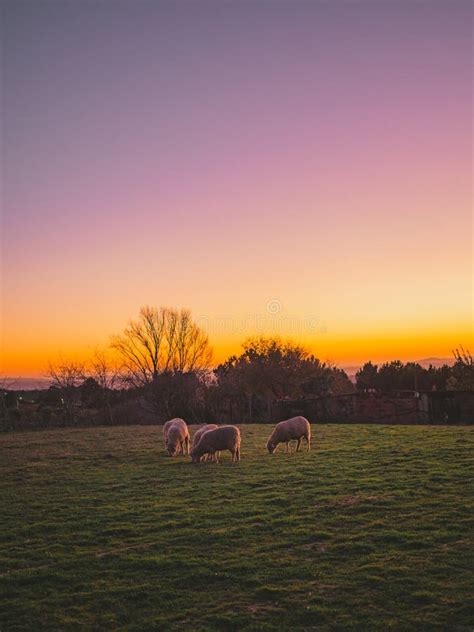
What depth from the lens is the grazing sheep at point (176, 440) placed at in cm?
2047

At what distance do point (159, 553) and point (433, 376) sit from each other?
47778 mm

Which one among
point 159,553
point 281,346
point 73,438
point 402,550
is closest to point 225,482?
point 159,553

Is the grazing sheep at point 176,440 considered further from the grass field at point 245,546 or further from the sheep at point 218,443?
the grass field at point 245,546

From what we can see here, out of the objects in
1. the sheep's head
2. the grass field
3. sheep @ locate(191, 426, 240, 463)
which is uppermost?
sheep @ locate(191, 426, 240, 463)

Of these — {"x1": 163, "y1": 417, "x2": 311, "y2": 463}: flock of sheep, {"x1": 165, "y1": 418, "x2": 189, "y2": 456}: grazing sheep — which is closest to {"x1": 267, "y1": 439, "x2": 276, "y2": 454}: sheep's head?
{"x1": 163, "y1": 417, "x2": 311, "y2": 463}: flock of sheep

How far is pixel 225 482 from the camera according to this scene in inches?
584

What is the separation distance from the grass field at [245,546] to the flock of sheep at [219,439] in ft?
2.83

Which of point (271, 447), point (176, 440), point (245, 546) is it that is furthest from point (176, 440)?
point (245, 546)

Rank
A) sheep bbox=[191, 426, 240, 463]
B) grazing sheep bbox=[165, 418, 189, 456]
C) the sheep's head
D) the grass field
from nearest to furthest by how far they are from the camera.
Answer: the grass field → sheep bbox=[191, 426, 240, 463] → the sheep's head → grazing sheep bbox=[165, 418, 189, 456]

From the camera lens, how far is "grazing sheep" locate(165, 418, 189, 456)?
2047cm

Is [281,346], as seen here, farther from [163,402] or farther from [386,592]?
[386,592]

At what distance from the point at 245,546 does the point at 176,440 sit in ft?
36.8

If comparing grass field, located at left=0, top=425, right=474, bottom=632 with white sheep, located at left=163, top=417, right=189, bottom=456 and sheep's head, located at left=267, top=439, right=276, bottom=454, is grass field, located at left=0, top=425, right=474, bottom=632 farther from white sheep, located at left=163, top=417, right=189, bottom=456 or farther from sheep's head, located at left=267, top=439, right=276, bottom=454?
white sheep, located at left=163, top=417, right=189, bottom=456

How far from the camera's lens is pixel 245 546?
31.7ft
